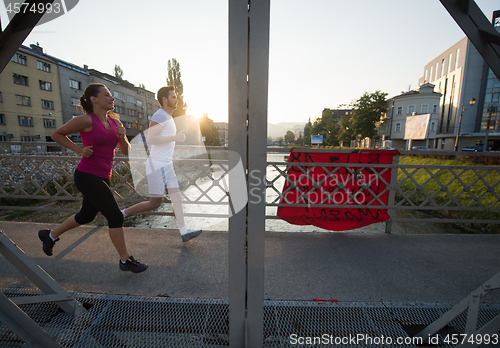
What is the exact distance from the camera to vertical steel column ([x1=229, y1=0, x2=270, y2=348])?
120 cm

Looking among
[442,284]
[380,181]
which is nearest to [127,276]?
[442,284]

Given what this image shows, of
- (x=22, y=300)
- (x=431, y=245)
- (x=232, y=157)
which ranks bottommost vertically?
(x=431, y=245)

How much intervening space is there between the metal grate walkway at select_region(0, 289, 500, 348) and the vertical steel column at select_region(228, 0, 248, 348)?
1.37ft

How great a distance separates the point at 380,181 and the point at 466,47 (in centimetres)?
5678

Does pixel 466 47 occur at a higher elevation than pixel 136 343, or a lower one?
higher

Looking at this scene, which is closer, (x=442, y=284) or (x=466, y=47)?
(x=442, y=284)

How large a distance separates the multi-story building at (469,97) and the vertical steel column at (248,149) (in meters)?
48.2

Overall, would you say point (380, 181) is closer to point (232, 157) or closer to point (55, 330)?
point (232, 157)

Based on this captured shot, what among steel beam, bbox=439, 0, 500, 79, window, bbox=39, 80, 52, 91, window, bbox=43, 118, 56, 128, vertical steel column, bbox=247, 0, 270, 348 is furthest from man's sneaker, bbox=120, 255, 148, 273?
window, bbox=39, 80, 52, 91

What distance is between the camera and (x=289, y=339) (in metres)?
1.66

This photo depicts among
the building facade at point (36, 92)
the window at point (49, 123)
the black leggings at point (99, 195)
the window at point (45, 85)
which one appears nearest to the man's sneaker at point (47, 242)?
the black leggings at point (99, 195)

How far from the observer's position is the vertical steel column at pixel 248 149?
1.20 meters

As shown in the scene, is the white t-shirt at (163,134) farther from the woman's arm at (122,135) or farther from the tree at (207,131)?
the tree at (207,131)

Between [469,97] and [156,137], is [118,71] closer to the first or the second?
[156,137]
